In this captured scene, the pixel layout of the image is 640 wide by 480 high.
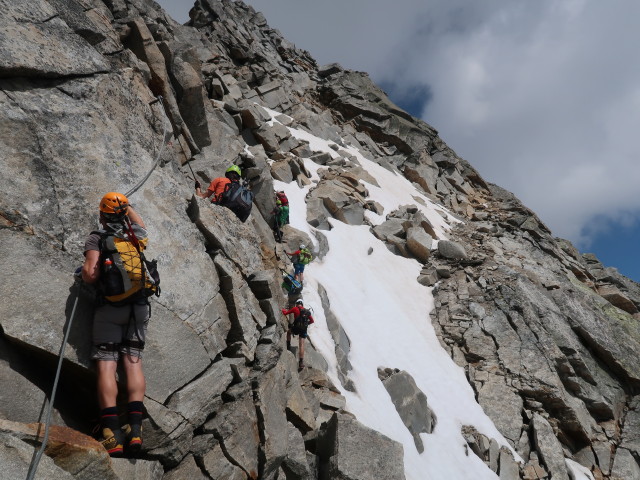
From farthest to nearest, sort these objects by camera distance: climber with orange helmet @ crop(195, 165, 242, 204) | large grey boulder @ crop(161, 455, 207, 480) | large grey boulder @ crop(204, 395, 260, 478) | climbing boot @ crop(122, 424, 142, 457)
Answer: climber with orange helmet @ crop(195, 165, 242, 204) < large grey boulder @ crop(204, 395, 260, 478) < large grey boulder @ crop(161, 455, 207, 480) < climbing boot @ crop(122, 424, 142, 457)

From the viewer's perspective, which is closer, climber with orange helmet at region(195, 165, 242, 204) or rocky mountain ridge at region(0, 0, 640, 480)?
rocky mountain ridge at region(0, 0, 640, 480)

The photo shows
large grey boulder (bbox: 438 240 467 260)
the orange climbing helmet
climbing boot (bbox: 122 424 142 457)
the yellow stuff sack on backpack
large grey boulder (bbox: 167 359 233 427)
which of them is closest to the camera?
climbing boot (bbox: 122 424 142 457)

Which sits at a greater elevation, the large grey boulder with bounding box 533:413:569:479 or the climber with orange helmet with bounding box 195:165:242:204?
the climber with orange helmet with bounding box 195:165:242:204

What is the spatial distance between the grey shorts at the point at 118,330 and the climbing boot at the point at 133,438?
92 cm

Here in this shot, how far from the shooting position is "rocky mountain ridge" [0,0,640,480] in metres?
5.65

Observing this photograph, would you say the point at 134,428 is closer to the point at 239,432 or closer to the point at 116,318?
the point at 116,318

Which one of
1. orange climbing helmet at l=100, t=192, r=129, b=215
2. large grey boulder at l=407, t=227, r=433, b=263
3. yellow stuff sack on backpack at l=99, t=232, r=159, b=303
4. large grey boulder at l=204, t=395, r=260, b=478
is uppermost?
large grey boulder at l=407, t=227, r=433, b=263

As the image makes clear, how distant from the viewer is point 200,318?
24.9 ft

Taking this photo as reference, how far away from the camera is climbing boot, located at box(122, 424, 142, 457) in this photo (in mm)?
5305

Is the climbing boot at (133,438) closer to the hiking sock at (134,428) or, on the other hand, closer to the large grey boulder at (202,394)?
the hiking sock at (134,428)

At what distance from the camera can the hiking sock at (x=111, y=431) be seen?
512 centimetres

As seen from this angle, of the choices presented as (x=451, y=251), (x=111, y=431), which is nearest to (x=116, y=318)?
(x=111, y=431)

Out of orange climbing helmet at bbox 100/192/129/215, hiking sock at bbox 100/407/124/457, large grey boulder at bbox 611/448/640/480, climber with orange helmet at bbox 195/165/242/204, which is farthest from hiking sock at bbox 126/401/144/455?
large grey boulder at bbox 611/448/640/480

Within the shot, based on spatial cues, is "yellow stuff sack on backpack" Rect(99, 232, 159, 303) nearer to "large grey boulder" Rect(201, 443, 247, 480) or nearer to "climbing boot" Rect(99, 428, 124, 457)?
"climbing boot" Rect(99, 428, 124, 457)
